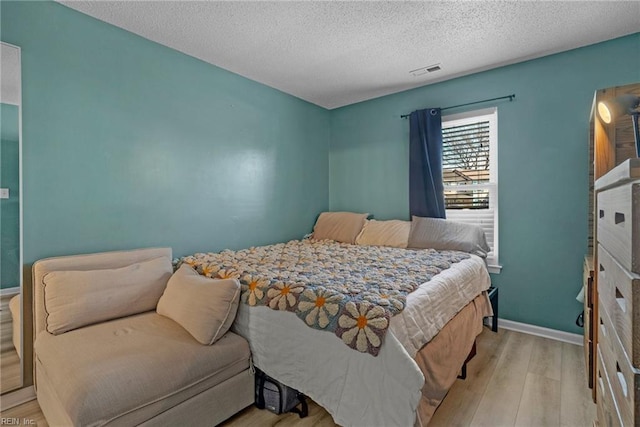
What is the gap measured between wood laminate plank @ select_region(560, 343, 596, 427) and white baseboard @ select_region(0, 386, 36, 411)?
3.06m

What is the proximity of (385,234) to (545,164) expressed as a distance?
5.17ft

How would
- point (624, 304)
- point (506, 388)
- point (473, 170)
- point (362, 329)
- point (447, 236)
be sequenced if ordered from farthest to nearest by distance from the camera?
1. point (473, 170)
2. point (447, 236)
3. point (506, 388)
4. point (362, 329)
5. point (624, 304)

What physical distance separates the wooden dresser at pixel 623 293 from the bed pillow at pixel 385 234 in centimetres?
229

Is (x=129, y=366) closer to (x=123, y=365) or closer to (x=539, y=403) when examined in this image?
(x=123, y=365)

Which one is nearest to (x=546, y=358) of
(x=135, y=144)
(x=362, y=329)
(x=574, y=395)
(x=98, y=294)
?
(x=574, y=395)

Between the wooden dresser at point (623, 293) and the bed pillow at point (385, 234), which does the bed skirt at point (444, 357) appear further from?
the bed pillow at point (385, 234)

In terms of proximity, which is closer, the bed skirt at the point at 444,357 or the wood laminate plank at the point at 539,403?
the bed skirt at the point at 444,357

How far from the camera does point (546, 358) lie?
2.34 metres

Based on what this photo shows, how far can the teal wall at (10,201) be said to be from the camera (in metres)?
1.85

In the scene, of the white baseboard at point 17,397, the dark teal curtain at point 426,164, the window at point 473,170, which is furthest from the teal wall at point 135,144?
the window at point 473,170

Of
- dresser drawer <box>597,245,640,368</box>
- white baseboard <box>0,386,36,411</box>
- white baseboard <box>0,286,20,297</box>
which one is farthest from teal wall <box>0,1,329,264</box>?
dresser drawer <box>597,245,640,368</box>

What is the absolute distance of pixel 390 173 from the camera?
3764mm

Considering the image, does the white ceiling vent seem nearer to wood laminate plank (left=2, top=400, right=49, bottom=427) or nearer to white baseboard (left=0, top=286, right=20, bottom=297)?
white baseboard (left=0, top=286, right=20, bottom=297)

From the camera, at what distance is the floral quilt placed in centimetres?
139
